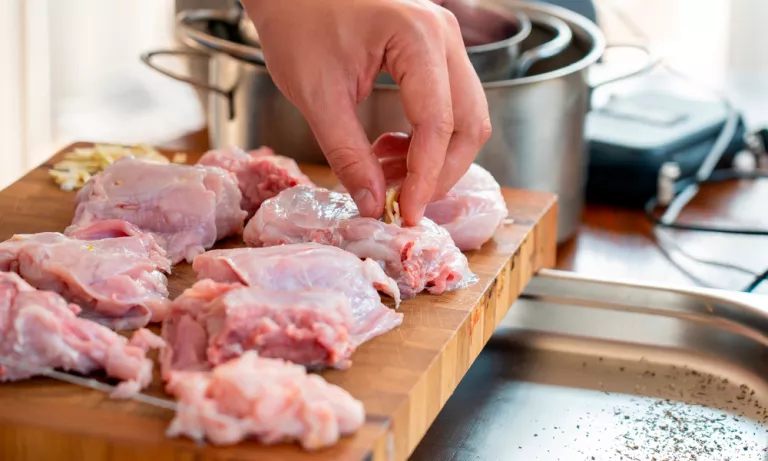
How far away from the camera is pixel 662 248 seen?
2.13m

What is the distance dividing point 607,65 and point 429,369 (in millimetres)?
2149

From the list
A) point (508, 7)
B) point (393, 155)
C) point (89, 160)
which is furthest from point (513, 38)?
point (89, 160)

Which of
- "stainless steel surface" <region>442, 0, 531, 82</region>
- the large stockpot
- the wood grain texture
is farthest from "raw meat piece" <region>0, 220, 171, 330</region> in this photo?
"stainless steel surface" <region>442, 0, 531, 82</region>

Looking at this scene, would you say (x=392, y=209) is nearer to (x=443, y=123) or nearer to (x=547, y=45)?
(x=443, y=123)

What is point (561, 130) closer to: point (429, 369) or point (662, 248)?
point (662, 248)

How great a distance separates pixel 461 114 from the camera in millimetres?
1537

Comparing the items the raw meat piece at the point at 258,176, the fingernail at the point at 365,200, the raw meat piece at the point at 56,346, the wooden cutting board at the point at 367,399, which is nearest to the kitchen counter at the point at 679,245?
the raw meat piece at the point at 258,176

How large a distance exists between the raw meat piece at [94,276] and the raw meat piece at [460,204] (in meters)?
0.42

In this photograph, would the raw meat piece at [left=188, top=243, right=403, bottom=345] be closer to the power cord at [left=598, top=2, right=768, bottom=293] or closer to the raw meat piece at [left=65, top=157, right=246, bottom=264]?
the raw meat piece at [left=65, top=157, right=246, bottom=264]

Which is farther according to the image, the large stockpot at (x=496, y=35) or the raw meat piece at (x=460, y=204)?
the large stockpot at (x=496, y=35)

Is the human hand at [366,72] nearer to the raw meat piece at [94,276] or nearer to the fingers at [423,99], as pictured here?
the fingers at [423,99]

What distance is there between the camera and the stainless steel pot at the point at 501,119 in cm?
188

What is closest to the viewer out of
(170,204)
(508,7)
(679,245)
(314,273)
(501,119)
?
(314,273)

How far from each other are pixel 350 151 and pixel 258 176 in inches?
13.5
